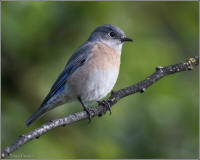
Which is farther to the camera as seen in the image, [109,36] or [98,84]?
[109,36]

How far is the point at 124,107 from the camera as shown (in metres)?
5.89

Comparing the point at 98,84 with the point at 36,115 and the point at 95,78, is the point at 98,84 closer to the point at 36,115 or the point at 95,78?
the point at 95,78

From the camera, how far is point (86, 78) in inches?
233

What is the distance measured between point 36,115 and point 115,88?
139 cm

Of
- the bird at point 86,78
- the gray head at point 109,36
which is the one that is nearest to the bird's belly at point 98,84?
the bird at point 86,78

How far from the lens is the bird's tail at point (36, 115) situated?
5.41 meters

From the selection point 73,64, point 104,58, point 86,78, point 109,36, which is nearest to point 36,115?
point 86,78

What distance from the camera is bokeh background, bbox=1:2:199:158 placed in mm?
5824

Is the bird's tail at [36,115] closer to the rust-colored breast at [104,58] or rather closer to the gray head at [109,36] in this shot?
the rust-colored breast at [104,58]

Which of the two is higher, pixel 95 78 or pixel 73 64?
pixel 73 64

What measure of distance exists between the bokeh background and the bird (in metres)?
0.14

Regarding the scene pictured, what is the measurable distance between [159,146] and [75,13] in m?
2.63

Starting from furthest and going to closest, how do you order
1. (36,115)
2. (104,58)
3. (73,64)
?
(73,64)
(104,58)
(36,115)

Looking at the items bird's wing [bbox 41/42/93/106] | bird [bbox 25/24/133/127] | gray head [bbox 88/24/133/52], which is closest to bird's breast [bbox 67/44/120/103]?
bird [bbox 25/24/133/127]
